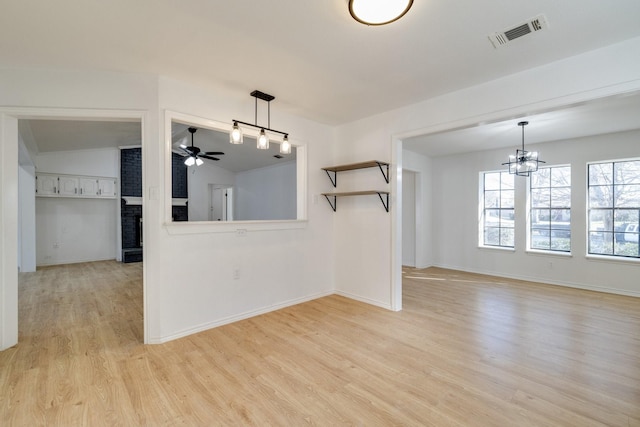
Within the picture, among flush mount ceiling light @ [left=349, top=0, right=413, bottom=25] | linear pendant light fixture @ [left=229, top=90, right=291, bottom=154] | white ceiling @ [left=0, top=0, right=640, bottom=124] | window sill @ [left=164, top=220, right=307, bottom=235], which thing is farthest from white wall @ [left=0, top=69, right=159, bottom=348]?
flush mount ceiling light @ [left=349, top=0, right=413, bottom=25]

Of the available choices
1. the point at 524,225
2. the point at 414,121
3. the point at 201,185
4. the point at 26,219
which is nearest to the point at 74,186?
the point at 26,219

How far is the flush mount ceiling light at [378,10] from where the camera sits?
163cm

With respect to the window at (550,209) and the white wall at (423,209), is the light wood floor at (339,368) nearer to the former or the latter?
the window at (550,209)

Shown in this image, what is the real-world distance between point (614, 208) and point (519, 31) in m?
4.40

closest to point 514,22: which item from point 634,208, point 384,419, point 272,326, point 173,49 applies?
point 173,49

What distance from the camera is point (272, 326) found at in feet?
10.4

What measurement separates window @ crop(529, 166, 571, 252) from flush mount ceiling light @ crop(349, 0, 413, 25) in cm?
517

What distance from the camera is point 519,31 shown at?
80.4 inches

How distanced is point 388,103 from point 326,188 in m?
1.46

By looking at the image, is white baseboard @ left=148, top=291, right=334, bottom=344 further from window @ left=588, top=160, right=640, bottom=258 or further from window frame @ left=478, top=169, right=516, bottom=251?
window @ left=588, top=160, right=640, bottom=258

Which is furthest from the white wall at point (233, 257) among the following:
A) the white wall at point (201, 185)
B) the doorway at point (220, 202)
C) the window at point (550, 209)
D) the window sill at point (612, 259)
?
the white wall at point (201, 185)

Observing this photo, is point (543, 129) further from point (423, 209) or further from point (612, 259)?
point (423, 209)

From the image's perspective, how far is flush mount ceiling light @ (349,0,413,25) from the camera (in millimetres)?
1627

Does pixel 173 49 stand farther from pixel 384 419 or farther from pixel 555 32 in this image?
pixel 384 419
